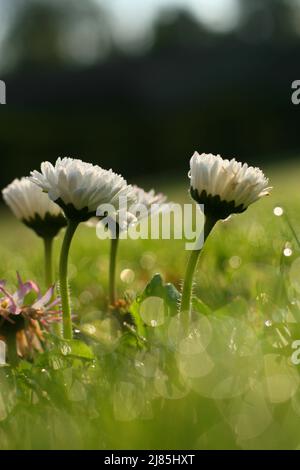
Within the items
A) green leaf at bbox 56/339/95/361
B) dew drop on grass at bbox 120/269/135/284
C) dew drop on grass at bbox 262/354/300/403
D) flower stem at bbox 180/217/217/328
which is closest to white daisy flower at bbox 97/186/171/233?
flower stem at bbox 180/217/217/328

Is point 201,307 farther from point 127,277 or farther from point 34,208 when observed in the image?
point 127,277

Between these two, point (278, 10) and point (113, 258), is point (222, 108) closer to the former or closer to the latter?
point (113, 258)

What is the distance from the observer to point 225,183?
1797mm

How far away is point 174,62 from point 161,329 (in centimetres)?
2142

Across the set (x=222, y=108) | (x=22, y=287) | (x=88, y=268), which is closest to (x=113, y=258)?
(x=22, y=287)

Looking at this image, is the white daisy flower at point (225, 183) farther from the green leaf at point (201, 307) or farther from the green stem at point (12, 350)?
the green stem at point (12, 350)

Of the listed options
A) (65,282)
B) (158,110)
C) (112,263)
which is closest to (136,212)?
(112,263)

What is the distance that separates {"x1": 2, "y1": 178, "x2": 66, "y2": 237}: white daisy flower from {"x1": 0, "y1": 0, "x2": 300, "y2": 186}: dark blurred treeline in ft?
54.9

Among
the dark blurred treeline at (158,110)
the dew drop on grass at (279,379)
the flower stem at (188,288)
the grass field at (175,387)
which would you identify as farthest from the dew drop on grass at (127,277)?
→ the dark blurred treeline at (158,110)

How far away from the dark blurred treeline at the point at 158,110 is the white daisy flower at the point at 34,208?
16.7 meters

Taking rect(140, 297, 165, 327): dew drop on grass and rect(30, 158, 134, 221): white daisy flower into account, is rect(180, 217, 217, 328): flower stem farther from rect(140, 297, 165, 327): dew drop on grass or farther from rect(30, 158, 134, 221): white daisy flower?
rect(30, 158, 134, 221): white daisy flower

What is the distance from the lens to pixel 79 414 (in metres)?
1.45

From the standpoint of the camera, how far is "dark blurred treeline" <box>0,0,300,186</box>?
785 inches

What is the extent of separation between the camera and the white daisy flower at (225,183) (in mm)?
1789
